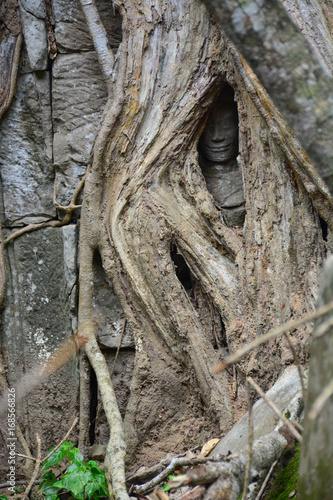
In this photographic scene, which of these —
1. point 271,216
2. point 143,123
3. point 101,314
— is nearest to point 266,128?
point 271,216

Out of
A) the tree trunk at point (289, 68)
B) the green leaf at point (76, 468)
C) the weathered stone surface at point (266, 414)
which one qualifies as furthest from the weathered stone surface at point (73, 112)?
the tree trunk at point (289, 68)

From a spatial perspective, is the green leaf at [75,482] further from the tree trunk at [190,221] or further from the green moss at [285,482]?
the green moss at [285,482]

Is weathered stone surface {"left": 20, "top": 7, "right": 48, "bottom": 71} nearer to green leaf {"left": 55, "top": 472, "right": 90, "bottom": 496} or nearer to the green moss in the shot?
green leaf {"left": 55, "top": 472, "right": 90, "bottom": 496}

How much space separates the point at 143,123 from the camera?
8.14ft

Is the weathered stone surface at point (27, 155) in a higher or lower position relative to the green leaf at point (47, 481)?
higher

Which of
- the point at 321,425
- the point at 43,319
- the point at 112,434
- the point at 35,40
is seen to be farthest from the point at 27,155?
the point at 321,425

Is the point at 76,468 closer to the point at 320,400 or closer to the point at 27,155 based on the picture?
the point at 320,400

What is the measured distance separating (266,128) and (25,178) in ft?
5.44

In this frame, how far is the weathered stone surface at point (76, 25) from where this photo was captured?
9.59 feet

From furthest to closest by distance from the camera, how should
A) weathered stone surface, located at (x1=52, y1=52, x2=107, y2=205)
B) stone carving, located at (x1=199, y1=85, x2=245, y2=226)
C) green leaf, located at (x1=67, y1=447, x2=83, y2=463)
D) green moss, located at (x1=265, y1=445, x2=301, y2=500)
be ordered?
weathered stone surface, located at (x1=52, y1=52, x2=107, y2=205) < stone carving, located at (x1=199, y1=85, x2=245, y2=226) < green leaf, located at (x1=67, y1=447, x2=83, y2=463) < green moss, located at (x1=265, y1=445, x2=301, y2=500)

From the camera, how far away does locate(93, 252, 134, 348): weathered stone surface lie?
102 inches

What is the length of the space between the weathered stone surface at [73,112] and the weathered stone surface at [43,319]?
0.36 metres

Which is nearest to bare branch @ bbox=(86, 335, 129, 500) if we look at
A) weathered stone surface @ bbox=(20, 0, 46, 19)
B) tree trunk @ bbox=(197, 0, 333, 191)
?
tree trunk @ bbox=(197, 0, 333, 191)

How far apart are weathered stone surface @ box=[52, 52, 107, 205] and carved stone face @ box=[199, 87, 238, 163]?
0.78 metres
